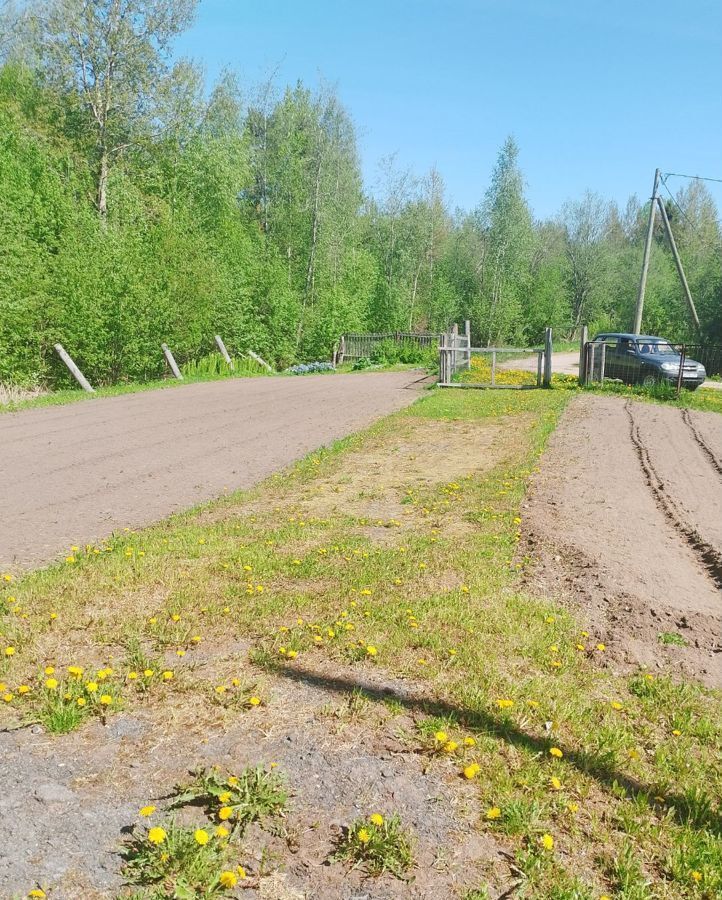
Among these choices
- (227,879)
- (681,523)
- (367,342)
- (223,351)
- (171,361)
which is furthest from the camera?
(367,342)

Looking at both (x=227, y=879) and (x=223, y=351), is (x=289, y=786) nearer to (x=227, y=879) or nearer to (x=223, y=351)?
(x=227, y=879)

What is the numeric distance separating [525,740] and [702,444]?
9935mm

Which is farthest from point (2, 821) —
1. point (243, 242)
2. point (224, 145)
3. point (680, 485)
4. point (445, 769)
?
point (224, 145)

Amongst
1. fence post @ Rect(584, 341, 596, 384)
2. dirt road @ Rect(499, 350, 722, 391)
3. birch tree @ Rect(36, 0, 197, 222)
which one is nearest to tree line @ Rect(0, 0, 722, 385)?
birch tree @ Rect(36, 0, 197, 222)

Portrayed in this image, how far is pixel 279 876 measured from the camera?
2332 millimetres

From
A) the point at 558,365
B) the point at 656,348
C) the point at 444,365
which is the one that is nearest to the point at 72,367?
the point at 444,365

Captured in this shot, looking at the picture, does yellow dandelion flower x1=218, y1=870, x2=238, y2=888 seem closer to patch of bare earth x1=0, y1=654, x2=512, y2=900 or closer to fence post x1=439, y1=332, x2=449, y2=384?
patch of bare earth x1=0, y1=654, x2=512, y2=900

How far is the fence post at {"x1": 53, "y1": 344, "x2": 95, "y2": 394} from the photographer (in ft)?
56.4

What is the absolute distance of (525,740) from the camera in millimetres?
3129

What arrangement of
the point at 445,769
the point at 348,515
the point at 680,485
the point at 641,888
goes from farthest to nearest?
the point at 680,485 < the point at 348,515 < the point at 445,769 < the point at 641,888

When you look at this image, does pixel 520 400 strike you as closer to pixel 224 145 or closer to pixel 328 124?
pixel 224 145

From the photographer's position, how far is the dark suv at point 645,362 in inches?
770

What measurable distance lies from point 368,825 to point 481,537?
12.4 ft

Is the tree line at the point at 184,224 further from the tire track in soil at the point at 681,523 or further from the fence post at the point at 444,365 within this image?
the tire track in soil at the point at 681,523
